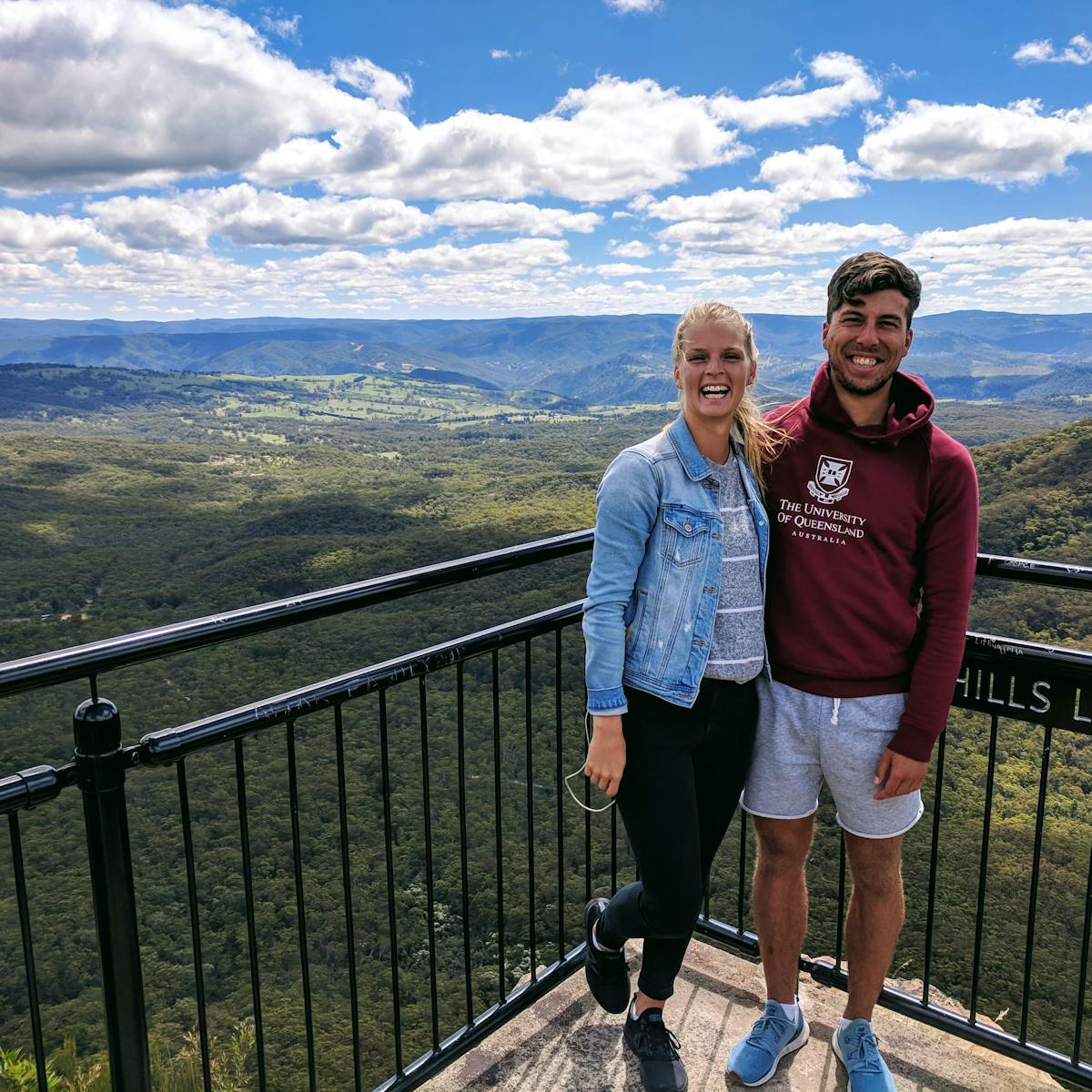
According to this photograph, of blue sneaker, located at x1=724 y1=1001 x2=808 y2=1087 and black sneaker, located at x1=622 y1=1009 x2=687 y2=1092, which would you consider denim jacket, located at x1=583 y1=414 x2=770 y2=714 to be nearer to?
black sneaker, located at x1=622 y1=1009 x2=687 y2=1092

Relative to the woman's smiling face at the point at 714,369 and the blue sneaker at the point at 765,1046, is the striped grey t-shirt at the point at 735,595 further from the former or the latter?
the blue sneaker at the point at 765,1046

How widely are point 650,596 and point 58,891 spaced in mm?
28496

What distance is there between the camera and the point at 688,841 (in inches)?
77.8

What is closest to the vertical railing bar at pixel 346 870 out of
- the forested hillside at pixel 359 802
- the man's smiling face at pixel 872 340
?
the man's smiling face at pixel 872 340

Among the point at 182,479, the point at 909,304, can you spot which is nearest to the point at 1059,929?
the point at 909,304

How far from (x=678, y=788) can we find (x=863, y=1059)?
990 millimetres

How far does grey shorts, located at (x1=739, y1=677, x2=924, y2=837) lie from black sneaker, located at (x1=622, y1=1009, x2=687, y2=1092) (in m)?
0.61

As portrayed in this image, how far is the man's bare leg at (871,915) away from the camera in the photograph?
2152mm

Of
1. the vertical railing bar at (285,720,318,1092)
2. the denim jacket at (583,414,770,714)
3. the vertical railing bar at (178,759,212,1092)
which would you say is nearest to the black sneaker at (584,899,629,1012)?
the vertical railing bar at (285,720,318,1092)

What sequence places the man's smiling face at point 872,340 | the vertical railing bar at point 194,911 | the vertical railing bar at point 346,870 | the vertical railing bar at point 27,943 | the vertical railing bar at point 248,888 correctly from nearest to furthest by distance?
1. the vertical railing bar at point 27,943
2. the vertical railing bar at point 194,911
3. the vertical railing bar at point 248,888
4. the vertical railing bar at point 346,870
5. the man's smiling face at point 872,340

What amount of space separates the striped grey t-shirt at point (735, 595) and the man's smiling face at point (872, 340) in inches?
14.3

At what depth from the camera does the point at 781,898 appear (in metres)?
2.30

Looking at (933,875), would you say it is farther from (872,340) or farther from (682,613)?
(872,340)

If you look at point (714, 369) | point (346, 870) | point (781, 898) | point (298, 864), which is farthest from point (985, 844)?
point (298, 864)
